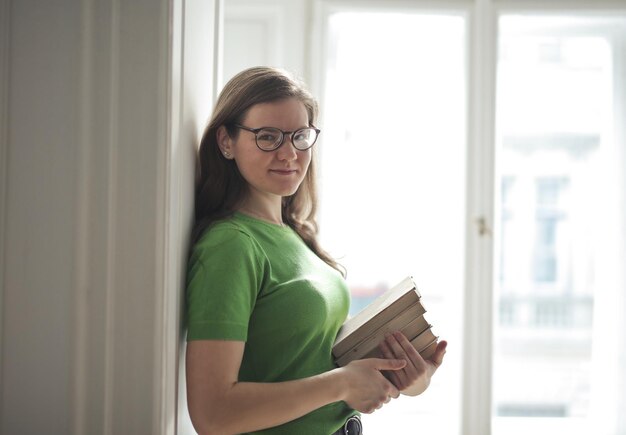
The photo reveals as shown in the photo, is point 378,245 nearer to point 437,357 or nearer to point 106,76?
point 437,357

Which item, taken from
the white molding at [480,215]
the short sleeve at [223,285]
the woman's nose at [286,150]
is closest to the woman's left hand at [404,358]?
the short sleeve at [223,285]

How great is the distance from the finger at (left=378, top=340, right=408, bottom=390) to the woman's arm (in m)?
0.14

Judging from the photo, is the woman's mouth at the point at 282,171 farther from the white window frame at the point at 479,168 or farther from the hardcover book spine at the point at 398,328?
the white window frame at the point at 479,168

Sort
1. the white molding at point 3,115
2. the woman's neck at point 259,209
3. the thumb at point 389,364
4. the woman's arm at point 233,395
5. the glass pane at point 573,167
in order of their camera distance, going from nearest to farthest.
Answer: the white molding at point 3,115, the woman's arm at point 233,395, the thumb at point 389,364, the woman's neck at point 259,209, the glass pane at point 573,167

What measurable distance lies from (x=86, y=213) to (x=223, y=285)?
241mm

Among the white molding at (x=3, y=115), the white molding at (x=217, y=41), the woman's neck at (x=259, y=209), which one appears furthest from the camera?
the white molding at (x=217, y=41)

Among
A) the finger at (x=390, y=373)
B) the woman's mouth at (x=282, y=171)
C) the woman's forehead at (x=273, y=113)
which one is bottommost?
the finger at (x=390, y=373)

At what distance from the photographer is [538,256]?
11.7 ft

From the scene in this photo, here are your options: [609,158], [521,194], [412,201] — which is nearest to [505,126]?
[609,158]

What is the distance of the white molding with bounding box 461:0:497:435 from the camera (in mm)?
2182

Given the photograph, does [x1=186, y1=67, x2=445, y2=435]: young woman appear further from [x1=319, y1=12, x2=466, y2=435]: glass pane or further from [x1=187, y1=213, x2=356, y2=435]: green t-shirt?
[x1=319, y1=12, x2=466, y2=435]: glass pane

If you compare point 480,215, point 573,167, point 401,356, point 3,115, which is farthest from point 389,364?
point 573,167

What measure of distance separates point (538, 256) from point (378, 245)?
5.22 ft

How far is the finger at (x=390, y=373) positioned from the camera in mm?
1161
